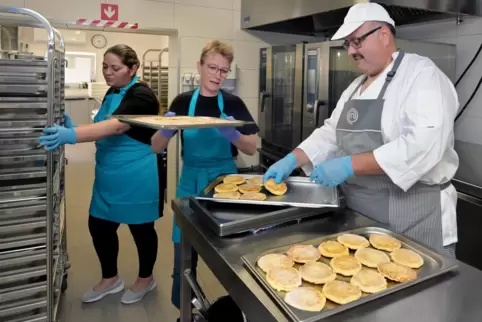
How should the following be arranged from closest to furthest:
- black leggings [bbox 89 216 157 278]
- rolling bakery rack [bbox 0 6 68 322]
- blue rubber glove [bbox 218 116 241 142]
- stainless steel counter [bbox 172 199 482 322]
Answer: stainless steel counter [bbox 172 199 482 322] < rolling bakery rack [bbox 0 6 68 322] < blue rubber glove [bbox 218 116 241 142] < black leggings [bbox 89 216 157 278]

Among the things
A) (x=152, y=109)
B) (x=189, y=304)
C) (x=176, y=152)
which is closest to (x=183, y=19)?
(x=176, y=152)

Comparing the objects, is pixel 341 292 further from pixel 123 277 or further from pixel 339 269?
pixel 123 277

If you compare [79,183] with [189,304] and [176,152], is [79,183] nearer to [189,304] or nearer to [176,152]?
[176,152]

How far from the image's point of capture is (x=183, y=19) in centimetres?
331

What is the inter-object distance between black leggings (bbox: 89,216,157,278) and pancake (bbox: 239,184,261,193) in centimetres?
112

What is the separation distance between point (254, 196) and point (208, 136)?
730 millimetres

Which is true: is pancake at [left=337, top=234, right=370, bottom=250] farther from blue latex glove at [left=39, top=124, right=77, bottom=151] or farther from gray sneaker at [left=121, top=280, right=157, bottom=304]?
gray sneaker at [left=121, top=280, right=157, bottom=304]

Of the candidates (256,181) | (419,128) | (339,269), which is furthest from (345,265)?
(256,181)

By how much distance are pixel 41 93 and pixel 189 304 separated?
1.06 meters

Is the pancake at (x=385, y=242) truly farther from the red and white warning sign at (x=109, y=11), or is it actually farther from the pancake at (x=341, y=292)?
the red and white warning sign at (x=109, y=11)

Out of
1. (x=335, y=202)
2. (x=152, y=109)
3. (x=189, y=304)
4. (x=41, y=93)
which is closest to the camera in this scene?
(x=335, y=202)

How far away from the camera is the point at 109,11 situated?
10.1 ft

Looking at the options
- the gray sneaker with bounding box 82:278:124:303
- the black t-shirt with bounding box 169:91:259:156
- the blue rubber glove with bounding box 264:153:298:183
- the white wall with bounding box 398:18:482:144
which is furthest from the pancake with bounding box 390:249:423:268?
the gray sneaker with bounding box 82:278:124:303

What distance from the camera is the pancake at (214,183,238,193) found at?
4.50 feet
